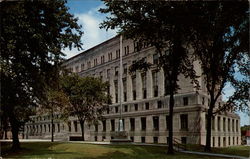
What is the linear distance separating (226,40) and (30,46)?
18299mm

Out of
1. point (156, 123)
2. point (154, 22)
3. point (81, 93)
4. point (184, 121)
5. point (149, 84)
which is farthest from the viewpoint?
point (149, 84)

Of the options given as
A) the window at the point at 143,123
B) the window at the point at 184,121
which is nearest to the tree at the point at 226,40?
the window at the point at 184,121

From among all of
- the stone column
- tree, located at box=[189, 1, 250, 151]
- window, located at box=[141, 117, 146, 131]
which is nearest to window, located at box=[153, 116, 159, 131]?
window, located at box=[141, 117, 146, 131]

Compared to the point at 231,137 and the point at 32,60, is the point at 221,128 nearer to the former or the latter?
the point at 231,137

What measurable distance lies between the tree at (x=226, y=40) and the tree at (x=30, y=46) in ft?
38.2

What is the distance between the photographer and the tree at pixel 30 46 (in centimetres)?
2395

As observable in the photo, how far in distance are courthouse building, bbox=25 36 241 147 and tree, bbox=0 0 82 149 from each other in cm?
1902

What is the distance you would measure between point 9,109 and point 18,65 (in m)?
4.98

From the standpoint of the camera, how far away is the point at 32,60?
27.6 m

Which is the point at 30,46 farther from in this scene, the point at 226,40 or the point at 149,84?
the point at 149,84

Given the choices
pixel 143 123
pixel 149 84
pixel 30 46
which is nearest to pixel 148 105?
pixel 143 123

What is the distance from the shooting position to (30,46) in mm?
26328

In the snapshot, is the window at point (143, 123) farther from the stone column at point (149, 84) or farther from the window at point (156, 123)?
the stone column at point (149, 84)

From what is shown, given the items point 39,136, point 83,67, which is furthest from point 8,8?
point 39,136
